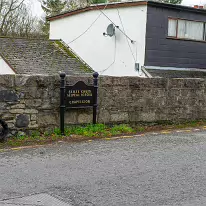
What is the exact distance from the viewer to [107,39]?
65.9 ft

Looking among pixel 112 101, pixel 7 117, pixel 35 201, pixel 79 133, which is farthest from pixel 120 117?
pixel 35 201

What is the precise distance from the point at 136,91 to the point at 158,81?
84cm

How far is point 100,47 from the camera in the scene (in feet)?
68.0

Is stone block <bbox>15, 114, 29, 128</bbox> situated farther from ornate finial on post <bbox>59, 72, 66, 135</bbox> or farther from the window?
the window

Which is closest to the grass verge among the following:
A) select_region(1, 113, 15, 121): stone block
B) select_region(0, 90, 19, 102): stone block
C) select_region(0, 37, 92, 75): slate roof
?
select_region(1, 113, 15, 121): stone block

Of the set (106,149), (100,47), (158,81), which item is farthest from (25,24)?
(106,149)

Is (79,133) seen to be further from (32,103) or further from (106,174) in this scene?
(106,174)

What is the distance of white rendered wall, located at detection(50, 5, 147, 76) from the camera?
18375mm

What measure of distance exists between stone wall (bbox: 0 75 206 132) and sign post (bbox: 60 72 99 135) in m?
0.22

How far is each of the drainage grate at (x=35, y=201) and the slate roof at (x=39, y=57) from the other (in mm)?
13277

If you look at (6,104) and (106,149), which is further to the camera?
(6,104)

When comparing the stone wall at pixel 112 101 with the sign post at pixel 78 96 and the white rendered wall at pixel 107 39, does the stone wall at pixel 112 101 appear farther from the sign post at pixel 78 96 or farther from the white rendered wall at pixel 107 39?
the white rendered wall at pixel 107 39

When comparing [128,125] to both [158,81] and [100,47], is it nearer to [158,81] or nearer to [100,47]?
[158,81]

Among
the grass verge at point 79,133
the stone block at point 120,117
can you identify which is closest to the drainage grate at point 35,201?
the grass verge at point 79,133
